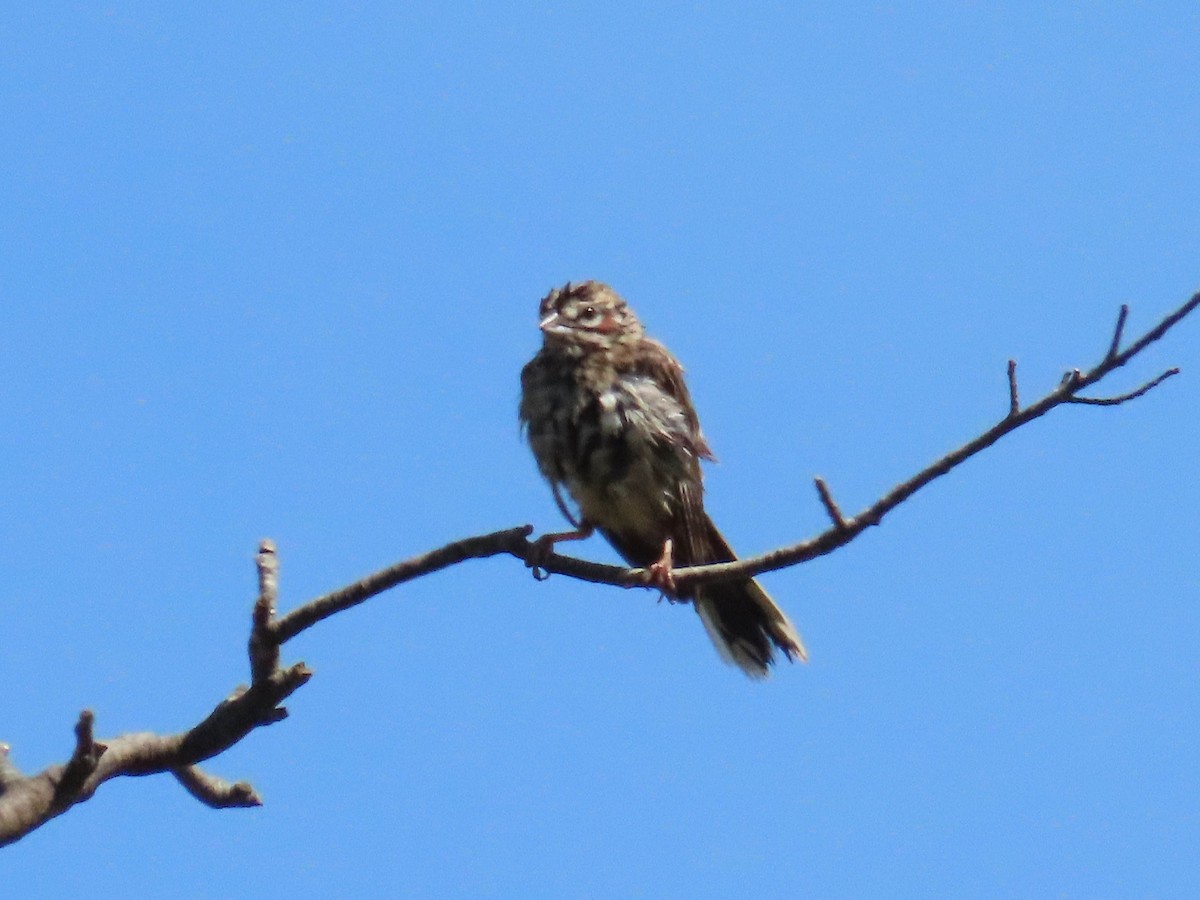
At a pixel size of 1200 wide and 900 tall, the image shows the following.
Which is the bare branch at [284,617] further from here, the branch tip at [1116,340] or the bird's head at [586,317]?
the bird's head at [586,317]

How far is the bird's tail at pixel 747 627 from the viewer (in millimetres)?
7414

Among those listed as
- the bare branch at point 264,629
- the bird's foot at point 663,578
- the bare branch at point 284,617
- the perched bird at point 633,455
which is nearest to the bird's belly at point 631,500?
the perched bird at point 633,455

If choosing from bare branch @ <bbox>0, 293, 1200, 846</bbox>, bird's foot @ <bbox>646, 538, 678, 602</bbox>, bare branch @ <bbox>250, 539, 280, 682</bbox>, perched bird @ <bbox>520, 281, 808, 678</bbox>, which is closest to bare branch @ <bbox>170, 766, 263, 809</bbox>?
bare branch @ <bbox>0, 293, 1200, 846</bbox>

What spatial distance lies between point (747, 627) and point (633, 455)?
107 cm

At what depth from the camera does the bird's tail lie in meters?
7.41

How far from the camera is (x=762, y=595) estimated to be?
7387 mm

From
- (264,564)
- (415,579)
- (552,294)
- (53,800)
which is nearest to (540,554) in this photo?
(415,579)

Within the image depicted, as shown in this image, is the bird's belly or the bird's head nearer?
the bird's belly

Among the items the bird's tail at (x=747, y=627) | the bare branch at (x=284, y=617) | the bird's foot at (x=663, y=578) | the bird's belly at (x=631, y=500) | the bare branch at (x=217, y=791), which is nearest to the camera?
the bare branch at (x=284, y=617)

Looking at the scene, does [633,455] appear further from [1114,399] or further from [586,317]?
[1114,399]

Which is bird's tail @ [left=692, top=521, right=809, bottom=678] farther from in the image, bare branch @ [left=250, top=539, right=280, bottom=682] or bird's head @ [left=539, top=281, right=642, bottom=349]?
bare branch @ [left=250, top=539, right=280, bottom=682]

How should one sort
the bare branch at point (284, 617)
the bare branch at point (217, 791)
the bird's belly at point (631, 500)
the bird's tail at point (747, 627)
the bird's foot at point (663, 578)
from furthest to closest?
1. the bird's tail at point (747, 627)
2. the bird's belly at point (631, 500)
3. the bird's foot at point (663, 578)
4. the bare branch at point (217, 791)
5. the bare branch at point (284, 617)

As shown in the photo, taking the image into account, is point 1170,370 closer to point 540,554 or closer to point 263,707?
point 540,554

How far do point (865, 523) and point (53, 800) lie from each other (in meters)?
2.52
